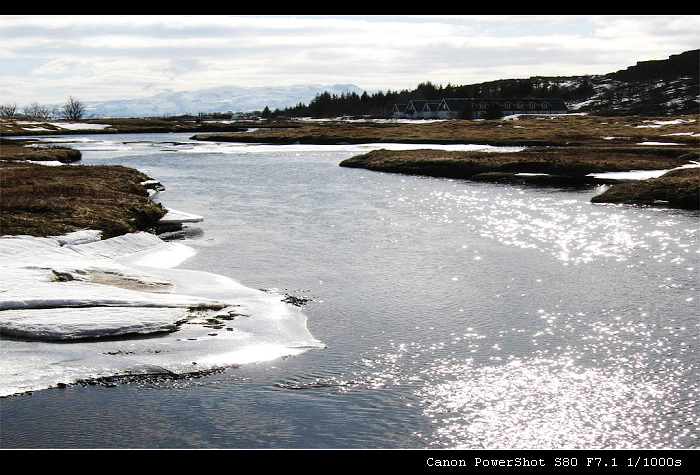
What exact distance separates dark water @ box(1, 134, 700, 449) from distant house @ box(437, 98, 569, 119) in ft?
498

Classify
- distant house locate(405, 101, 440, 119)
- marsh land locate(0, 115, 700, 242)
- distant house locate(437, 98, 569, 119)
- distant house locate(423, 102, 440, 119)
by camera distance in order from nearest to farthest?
marsh land locate(0, 115, 700, 242), distant house locate(437, 98, 569, 119), distant house locate(423, 102, 440, 119), distant house locate(405, 101, 440, 119)

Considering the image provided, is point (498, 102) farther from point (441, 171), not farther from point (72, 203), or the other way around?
point (72, 203)

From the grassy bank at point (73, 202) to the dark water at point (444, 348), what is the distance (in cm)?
415

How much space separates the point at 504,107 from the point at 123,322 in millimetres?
188745

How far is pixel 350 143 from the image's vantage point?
4141 inches

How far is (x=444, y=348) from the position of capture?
1670cm

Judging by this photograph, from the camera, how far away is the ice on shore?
15.2 meters

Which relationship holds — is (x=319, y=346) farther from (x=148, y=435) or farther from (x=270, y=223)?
(x=270, y=223)

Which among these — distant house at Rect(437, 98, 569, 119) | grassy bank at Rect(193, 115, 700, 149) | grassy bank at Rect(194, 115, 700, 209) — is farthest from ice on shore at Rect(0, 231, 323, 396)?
distant house at Rect(437, 98, 569, 119)

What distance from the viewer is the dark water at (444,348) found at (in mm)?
12359

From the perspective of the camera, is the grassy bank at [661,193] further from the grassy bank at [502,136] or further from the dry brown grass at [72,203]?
the grassy bank at [502,136]

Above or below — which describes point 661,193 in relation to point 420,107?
below

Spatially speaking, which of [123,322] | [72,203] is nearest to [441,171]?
[72,203]

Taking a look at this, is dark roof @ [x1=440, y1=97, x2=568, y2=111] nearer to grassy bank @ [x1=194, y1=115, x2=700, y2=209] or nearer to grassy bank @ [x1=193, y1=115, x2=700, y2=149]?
grassy bank @ [x1=193, y1=115, x2=700, y2=149]
